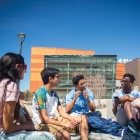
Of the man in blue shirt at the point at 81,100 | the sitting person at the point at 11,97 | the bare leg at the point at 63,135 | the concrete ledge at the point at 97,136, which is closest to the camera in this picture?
the sitting person at the point at 11,97

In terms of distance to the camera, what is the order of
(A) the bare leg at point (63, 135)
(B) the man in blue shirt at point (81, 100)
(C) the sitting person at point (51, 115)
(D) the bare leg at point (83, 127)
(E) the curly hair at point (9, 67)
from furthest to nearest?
1. (B) the man in blue shirt at point (81, 100)
2. (D) the bare leg at point (83, 127)
3. (C) the sitting person at point (51, 115)
4. (A) the bare leg at point (63, 135)
5. (E) the curly hair at point (9, 67)

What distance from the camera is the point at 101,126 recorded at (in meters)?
4.13

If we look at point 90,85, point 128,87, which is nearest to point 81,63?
point 90,85

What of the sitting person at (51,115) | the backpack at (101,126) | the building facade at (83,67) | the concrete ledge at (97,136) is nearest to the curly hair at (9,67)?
the sitting person at (51,115)

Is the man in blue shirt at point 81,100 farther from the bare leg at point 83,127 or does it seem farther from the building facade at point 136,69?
the building facade at point 136,69

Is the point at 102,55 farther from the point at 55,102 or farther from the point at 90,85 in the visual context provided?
the point at 55,102

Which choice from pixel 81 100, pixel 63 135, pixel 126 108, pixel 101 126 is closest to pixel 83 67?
pixel 81 100

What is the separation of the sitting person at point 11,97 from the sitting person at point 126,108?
50.0 inches

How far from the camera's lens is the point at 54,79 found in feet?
12.4

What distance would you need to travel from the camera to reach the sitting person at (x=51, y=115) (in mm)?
3309

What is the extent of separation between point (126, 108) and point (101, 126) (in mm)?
563

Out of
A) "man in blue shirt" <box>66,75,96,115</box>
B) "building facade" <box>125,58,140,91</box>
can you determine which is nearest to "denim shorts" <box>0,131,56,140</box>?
"man in blue shirt" <box>66,75,96,115</box>

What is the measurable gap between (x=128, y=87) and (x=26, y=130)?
285 cm

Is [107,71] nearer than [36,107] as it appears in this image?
No
